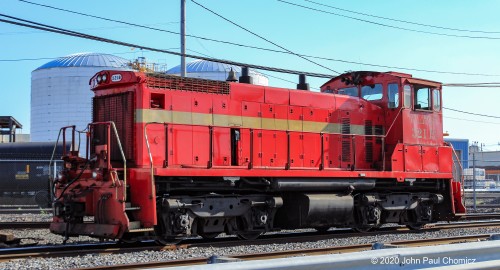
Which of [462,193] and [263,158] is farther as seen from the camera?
[462,193]

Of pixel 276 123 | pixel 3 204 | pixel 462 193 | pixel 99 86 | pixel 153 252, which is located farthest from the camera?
pixel 3 204

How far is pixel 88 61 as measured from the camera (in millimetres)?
43125

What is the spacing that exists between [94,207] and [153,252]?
159 centimetres

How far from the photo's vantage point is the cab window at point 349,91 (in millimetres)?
14586

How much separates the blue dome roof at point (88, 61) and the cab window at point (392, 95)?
3127 centimetres

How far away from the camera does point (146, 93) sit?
10.5 meters

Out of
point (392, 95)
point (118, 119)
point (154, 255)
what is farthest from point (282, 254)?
point (392, 95)

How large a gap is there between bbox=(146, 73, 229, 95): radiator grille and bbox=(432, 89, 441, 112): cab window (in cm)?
590

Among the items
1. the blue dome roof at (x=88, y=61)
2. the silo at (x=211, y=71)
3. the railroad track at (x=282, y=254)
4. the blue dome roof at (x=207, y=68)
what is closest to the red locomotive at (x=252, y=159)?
the railroad track at (x=282, y=254)

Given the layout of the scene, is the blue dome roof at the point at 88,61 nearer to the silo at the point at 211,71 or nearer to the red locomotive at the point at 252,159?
the silo at the point at 211,71

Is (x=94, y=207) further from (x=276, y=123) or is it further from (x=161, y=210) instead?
(x=276, y=123)

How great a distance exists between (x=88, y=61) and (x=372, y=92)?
3289 cm

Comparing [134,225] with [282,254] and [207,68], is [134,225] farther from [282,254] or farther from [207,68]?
[207,68]

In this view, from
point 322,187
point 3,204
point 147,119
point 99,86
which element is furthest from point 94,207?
point 3,204
